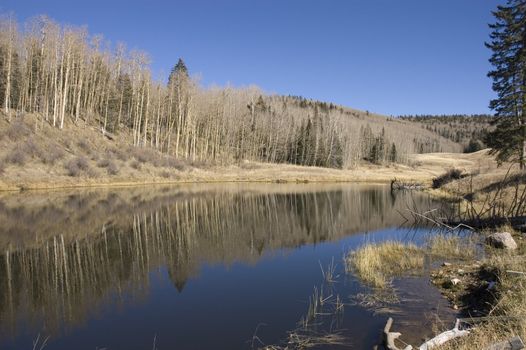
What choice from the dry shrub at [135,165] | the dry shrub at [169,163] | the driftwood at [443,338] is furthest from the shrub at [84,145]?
the driftwood at [443,338]

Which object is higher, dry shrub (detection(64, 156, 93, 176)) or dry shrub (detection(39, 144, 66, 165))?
dry shrub (detection(39, 144, 66, 165))

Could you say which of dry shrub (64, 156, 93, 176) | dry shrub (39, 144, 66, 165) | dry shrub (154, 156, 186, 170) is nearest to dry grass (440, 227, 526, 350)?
dry shrub (64, 156, 93, 176)

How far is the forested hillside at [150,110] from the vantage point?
164ft

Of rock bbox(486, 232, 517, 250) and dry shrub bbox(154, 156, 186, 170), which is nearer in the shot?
→ rock bbox(486, 232, 517, 250)

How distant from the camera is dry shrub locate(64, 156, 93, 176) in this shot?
40250mm

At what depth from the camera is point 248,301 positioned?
34.4ft

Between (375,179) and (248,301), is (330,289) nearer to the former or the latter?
(248,301)

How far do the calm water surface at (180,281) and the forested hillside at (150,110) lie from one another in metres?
24.1

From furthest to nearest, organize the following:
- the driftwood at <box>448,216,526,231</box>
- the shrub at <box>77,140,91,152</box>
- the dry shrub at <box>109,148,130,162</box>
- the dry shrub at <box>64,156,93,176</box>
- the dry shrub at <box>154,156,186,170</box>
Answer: the dry shrub at <box>154,156,186,170</box> → the dry shrub at <box>109,148,130,162</box> → the shrub at <box>77,140,91,152</box> → the dry shrub at <box>64,156,93,176</box> → the driftwood at <box>448,216,526,231</box>

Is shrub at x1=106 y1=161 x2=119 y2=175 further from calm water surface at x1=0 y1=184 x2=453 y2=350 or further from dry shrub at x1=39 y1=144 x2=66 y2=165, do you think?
calm water surface at x1=0 y1=184 x2=453 y2=350

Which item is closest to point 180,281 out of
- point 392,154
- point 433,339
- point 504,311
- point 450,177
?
point 433,339

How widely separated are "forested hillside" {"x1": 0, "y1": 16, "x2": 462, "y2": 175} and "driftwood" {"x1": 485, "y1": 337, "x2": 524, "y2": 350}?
41580 mm

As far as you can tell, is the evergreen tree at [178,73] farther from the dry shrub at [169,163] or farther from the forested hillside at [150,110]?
the dry shrub at [169,163]

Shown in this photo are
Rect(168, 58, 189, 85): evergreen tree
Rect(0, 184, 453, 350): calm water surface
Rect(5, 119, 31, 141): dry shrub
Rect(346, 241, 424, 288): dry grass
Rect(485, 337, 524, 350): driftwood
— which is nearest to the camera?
Rect(485, 337, 524, 350): driftwood
